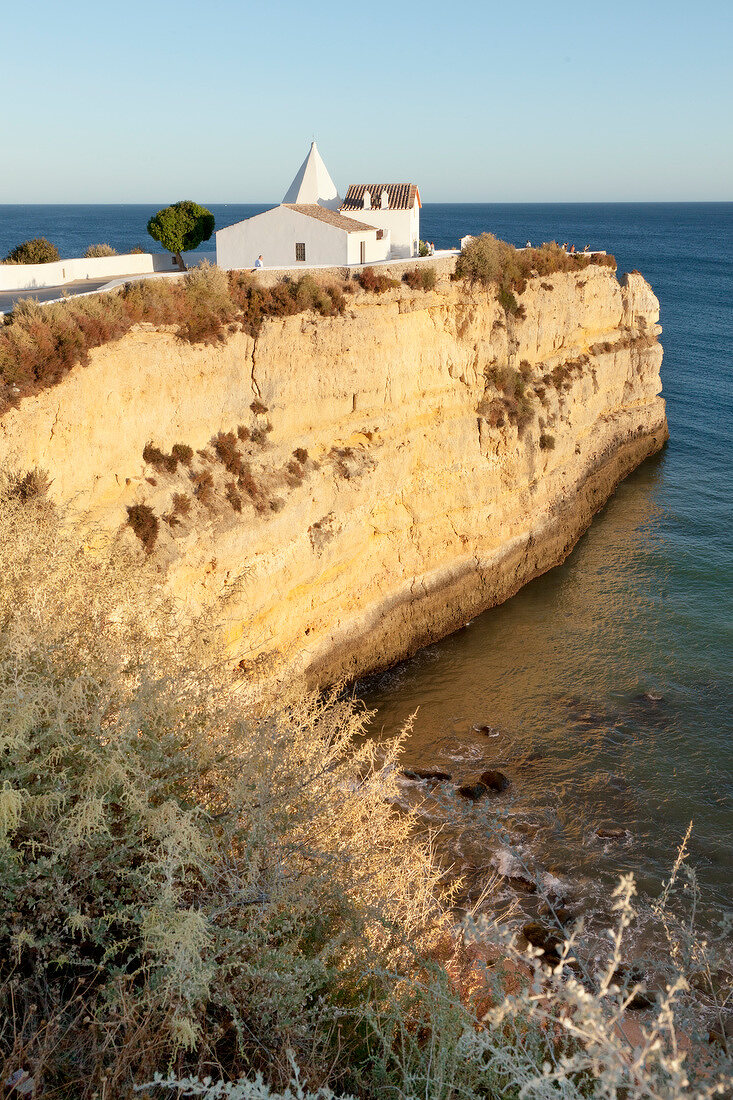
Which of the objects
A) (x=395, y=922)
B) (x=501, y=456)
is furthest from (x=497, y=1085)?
(x=501, y=456)

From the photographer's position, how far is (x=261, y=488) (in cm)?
1628

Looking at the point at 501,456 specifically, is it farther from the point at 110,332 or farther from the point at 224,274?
the point at 110,332

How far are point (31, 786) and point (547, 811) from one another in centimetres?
1048

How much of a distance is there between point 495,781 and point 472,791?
55 cm

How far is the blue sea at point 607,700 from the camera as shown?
13086mm

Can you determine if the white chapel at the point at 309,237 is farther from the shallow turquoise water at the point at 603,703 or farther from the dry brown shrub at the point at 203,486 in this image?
the shallow turquoise water at the point at 603,703

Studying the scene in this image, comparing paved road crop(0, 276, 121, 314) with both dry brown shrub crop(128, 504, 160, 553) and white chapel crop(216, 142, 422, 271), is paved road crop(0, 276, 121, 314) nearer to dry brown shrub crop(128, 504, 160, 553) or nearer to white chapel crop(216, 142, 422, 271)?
white chapel crop(216, 142, 422, 271)

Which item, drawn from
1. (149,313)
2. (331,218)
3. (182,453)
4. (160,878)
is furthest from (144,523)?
(331,218)

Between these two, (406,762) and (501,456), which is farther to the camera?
(501,456)

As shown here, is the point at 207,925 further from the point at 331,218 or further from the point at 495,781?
the point at 331,218

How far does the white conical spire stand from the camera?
1107 inches

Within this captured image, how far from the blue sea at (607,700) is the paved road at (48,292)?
11.7 m

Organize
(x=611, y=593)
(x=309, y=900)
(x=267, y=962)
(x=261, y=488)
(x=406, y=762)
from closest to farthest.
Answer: (x=267, y=962), (x=309, y=900), (x=406, y=762), (x=261, y=488), (x=611, y=593)

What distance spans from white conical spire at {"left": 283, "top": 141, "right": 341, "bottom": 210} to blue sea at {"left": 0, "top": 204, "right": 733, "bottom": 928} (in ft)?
51.7
